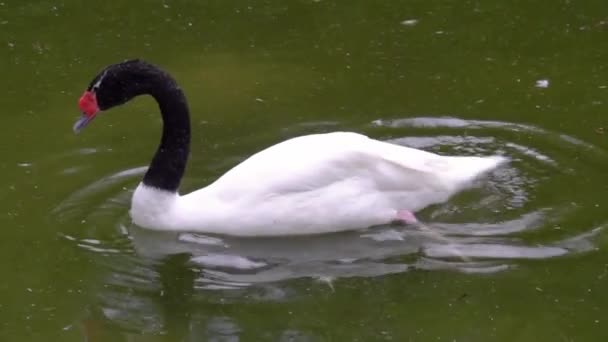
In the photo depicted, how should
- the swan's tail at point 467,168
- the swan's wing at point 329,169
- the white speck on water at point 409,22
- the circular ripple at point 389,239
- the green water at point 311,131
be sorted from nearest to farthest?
the green water at point 311,131, the circular ripple at point 389,239, the swan's wing at point 329,169, the swan's tail at point 467,168, the white speck on water at point 409,22

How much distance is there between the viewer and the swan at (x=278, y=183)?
18.0 ft

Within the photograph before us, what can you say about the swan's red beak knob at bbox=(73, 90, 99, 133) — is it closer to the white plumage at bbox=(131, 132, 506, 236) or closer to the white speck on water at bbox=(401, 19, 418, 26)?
the white plumage at bbox=(131, 132, 506, 236)

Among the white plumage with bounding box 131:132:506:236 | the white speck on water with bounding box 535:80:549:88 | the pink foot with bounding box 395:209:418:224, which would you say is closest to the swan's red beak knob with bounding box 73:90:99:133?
the white plumage with bounding box 131:132:506:236

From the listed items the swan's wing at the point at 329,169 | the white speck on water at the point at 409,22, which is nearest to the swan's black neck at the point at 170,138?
the swan's wing at the point at 329,169

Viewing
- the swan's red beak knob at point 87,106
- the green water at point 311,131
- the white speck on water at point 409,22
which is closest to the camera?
the green water at point 311,131

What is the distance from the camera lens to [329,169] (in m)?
5.53

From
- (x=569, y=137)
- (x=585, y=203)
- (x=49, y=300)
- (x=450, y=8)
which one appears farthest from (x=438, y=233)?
(x=450, y=8)

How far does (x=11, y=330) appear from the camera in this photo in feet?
16.0

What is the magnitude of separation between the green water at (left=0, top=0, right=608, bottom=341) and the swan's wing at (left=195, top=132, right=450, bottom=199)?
24cm

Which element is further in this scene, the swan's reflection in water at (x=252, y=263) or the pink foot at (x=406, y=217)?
the pink foot at (x=406, y=217)

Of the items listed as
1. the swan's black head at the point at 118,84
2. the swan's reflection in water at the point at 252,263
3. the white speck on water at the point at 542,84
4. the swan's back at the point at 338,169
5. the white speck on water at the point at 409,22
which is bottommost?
the swan's reflection in water at the point at 252,263

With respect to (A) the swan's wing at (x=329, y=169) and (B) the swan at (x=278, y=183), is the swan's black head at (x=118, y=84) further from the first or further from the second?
(A) the swan's wing at (x=329, y=169)

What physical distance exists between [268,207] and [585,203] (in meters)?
1.57

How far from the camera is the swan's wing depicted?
5484 millimetres
